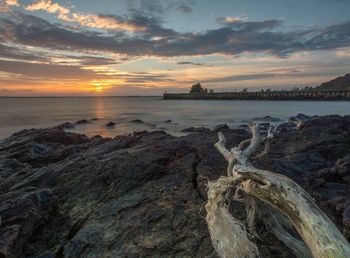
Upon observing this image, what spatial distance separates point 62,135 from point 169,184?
42.4 ft

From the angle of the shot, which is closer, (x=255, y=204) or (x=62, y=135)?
(x=255, y=204)

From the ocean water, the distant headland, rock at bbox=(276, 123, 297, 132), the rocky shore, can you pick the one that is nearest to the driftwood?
the rocky shore

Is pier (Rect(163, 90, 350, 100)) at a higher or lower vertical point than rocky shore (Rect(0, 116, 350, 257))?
lower

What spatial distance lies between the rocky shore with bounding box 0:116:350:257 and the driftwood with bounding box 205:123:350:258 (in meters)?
0.29

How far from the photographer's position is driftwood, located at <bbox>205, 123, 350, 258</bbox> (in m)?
3.06

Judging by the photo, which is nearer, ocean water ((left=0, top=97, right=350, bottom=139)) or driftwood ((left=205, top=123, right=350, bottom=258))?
driftwood ((left=205, top=123, right=350, bottom=258))

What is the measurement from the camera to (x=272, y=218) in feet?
13.5

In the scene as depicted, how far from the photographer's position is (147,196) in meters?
5.18

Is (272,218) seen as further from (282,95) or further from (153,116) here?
(282,95)

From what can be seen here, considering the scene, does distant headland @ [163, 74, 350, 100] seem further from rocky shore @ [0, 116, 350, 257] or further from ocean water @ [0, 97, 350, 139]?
rocky shore @ [0, 116, 350, 257]

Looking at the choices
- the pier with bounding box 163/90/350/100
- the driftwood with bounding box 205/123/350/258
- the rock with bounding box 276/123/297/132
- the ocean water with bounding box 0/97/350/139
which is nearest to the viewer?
the driftwood with bounding box 205/123/350/258

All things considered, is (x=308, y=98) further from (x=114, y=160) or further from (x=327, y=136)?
(x=114, y=160)

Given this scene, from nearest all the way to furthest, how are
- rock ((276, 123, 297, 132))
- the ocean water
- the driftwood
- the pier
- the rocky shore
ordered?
the driftwood < the rocky shore < rock ((276, 123, 297, 132)) < the ocean water < the pier

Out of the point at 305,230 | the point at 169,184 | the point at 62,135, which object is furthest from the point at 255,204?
the point at 62,135
